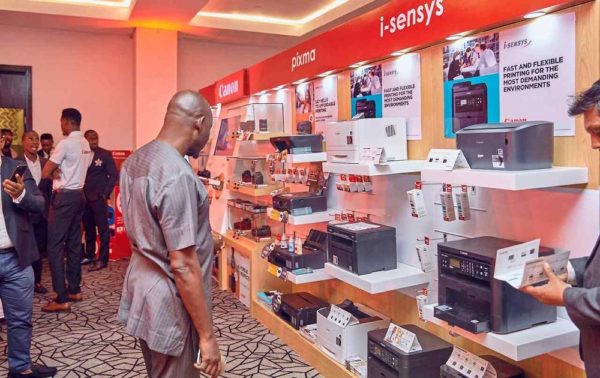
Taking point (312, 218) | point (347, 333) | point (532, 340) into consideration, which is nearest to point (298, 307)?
point (312, 218)

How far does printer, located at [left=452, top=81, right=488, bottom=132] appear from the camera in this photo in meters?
2.60

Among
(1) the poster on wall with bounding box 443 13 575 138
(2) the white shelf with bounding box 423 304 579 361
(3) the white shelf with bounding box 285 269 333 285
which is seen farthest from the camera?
(3) the white shelf with bounding box 285 269 333 285

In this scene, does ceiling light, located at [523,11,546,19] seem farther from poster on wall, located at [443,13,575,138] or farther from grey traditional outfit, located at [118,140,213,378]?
grey traditional outfit, located at [118,140,213,378]

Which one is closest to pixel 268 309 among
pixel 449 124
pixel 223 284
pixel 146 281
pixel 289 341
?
pixel 289 341

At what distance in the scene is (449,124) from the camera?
2797 mm

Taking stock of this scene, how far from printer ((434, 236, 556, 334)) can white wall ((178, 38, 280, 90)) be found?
21.8ft

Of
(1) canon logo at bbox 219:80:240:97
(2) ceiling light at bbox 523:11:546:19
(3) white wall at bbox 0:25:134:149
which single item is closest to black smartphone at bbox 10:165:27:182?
(1) canon logo at bbox 219:80:240:97

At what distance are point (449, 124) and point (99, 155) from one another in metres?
5.22

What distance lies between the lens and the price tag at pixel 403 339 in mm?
2686

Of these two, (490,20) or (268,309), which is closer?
(490,20)

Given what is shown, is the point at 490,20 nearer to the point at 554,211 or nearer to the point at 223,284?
the point at 554,211

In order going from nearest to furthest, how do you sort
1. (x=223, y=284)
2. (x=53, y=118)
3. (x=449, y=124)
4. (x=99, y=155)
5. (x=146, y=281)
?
(x=146, y=281)
(x=449, y=124)
(x=223, y=284)
(x=99, y=155)
(x=53, y=118)

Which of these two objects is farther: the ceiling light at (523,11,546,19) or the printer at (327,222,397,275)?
the printer at (327,222,397,275)

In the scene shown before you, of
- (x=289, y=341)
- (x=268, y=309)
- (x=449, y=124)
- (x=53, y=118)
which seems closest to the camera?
(x=449, y=124)
